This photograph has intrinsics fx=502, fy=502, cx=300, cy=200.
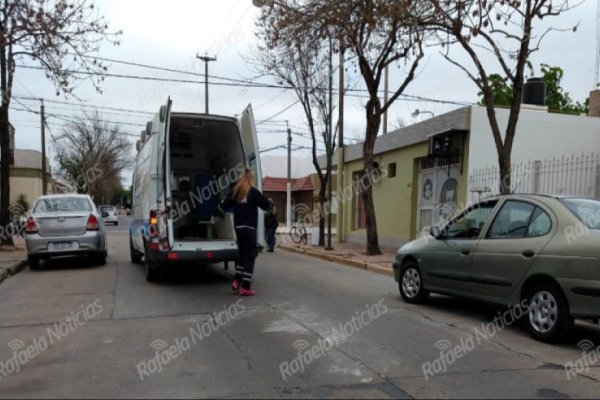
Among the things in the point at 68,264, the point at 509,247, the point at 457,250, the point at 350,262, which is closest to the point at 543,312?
the point at 509,247

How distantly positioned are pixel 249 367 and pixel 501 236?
11.4 feet

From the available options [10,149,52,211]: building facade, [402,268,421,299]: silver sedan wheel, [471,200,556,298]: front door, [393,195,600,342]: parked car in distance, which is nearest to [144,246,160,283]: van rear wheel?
[402,268,421,299]: silver sedan wheel

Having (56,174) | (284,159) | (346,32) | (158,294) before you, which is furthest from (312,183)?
(56,174)

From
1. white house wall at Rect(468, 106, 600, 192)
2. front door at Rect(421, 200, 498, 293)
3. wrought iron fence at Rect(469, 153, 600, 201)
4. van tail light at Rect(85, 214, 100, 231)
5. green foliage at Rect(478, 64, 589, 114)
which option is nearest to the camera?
front door at Rect(421, 200, 498, 293)

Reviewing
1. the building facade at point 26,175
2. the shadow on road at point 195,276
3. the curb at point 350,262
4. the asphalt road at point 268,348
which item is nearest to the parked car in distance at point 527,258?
the asphalt road at point 268,348

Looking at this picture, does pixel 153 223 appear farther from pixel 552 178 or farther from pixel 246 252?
pixel 552 178

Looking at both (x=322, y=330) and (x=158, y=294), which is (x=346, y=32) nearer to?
(x=158, y=294)

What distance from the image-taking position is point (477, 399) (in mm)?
3818

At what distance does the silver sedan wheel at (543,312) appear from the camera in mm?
5305

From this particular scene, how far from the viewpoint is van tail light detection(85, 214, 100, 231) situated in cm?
1115

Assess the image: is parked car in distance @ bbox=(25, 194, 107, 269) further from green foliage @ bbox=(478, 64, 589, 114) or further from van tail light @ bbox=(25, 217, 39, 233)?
A: green foliage @ bbox=(478, 64, 589, 114)

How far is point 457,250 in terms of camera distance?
6645 millimetres

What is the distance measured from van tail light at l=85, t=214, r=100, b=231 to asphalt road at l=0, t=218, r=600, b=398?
2.87 meters

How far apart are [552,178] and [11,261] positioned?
42.4 ft
